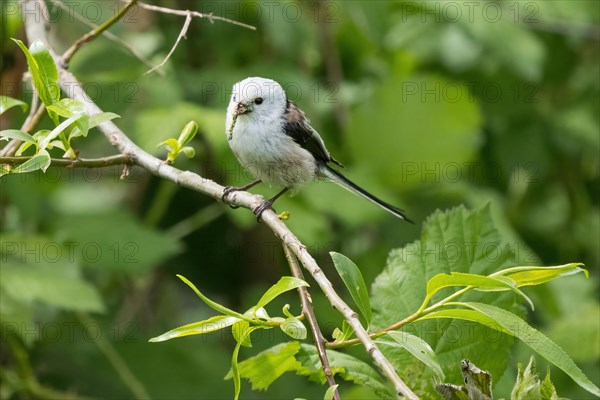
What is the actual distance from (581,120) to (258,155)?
8.01ft

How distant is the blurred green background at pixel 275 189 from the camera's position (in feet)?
11.6

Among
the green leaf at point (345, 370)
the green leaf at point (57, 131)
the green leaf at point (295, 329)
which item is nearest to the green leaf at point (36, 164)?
the green leaf at point (57, 131)

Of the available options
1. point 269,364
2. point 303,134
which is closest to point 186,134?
point 269,364

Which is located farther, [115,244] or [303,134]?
[115,244]

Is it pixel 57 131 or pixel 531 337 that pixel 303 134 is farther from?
pixel 531 337

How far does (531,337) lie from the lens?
148cm

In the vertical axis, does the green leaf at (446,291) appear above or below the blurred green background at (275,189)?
above

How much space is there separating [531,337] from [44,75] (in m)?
1.19

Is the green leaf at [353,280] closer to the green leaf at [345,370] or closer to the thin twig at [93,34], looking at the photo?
the green leaf at [345,370]

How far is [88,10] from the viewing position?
158 inches

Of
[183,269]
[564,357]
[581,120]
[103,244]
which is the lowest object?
[183,269]

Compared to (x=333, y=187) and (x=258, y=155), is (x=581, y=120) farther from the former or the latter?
(x=258, y=155)

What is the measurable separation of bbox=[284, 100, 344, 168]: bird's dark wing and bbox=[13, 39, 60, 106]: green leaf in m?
1.59

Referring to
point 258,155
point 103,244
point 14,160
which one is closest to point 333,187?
point 258,155
